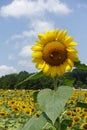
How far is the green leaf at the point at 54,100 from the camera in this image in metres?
2.54

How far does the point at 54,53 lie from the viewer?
110 inches

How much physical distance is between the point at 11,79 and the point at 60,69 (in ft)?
130

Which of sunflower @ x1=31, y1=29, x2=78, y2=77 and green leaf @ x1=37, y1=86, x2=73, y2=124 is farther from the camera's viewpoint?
sunflower @ x1=31, y1=29, x2=78, y2=77

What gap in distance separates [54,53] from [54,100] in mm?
330

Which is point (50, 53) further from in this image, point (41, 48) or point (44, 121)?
point (44, 121)

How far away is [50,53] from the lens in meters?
2.79

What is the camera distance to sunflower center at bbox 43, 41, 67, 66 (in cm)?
279

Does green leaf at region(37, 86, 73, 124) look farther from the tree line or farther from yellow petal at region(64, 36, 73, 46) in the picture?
the tree line

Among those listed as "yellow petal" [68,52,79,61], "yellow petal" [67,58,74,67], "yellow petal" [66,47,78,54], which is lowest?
"yellow petal" [67,58,74,67]

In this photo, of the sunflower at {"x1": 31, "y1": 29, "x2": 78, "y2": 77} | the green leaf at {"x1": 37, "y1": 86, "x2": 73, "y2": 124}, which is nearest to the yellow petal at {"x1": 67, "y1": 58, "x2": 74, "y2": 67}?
the sunflower at {"x1": 31, "y1": 29, "x2": 78, "y2": 77}

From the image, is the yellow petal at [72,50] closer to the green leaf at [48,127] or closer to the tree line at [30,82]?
the green leaf at [48,127]

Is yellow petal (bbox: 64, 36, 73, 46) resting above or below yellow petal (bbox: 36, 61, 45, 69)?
above

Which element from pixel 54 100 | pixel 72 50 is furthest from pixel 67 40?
pixel 54 100

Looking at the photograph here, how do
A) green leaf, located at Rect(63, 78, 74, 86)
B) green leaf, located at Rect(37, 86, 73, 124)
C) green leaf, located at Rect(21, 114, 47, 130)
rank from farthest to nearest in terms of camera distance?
green leaf, located at Rect(63, 78, 74, 86), green leaf, located at Rect(21, 114, 47, 130), green leaf, located at Rect(37, 86, 73, 124)
